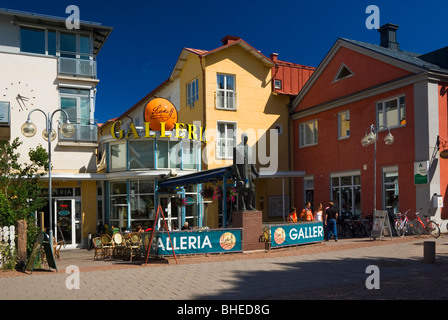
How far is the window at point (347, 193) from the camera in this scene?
23.7 metres

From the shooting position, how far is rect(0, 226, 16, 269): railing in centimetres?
1293

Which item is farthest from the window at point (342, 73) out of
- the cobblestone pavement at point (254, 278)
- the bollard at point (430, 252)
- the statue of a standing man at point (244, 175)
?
the bollard at point (430, 252)

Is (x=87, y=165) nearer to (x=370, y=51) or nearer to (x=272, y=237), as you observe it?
(x=272, y=237)

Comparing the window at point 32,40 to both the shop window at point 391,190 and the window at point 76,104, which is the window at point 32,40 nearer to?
the window at point 76,104

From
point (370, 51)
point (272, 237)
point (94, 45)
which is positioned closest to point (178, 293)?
point (272, 237)

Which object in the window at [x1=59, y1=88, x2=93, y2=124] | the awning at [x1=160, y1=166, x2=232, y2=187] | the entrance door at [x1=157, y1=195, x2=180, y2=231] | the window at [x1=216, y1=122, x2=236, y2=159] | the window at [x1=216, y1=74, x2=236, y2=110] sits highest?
the window at [x1=216, y1=74, x2=236, y2=110]

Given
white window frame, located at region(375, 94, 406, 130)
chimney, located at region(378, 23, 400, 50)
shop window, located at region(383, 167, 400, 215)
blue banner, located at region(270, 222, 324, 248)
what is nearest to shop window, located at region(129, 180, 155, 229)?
blue banner, located at region(270, 222, 324, 248)

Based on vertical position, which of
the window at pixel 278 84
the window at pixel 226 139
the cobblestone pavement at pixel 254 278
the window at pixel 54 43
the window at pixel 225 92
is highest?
the window at pixel 54 43

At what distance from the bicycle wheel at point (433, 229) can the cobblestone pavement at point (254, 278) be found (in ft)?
12.4

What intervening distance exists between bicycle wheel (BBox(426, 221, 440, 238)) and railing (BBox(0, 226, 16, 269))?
14737mm

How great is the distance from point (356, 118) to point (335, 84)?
2637 millimetres

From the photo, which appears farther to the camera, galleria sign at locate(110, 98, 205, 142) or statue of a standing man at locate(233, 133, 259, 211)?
galleria sign at locate(110, 98, 205, 142)

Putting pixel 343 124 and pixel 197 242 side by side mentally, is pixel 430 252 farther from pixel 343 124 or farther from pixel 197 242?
pixel 343 124

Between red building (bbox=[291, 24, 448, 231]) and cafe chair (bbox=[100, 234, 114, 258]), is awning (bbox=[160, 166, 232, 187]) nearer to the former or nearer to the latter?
cafe chair (bbox=[100, 234, 114, 258])
